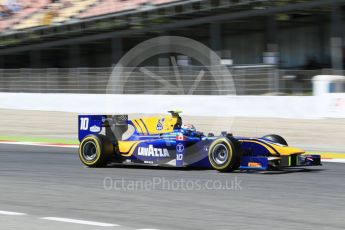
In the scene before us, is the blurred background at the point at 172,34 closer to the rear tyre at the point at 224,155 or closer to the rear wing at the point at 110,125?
the rear wing at the point at 110,125

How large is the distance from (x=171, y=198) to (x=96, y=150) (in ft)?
10.1

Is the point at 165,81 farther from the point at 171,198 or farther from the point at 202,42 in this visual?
the point at 171,198

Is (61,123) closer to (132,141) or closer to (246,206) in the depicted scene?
(132,141)

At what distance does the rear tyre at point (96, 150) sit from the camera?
9953 mm

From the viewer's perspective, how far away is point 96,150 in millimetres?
10078

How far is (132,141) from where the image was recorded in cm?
989

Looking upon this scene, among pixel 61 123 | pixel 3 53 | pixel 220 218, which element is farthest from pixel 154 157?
pixel 3 53

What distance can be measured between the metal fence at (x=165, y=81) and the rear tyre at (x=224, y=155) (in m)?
9.29

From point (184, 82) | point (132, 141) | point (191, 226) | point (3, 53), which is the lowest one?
point (191, 226)

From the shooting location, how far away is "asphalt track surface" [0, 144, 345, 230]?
589 centimetres

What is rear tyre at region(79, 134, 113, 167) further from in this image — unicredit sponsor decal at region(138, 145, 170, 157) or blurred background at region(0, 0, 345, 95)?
blurred background at region(0, 0, 345, 95)

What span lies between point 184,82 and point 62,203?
47.1 ft

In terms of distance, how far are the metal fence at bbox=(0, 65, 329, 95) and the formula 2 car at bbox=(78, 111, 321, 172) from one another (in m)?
8.70

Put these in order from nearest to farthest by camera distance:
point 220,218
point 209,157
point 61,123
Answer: point 220,218 < point 209,157 < point 61,123
